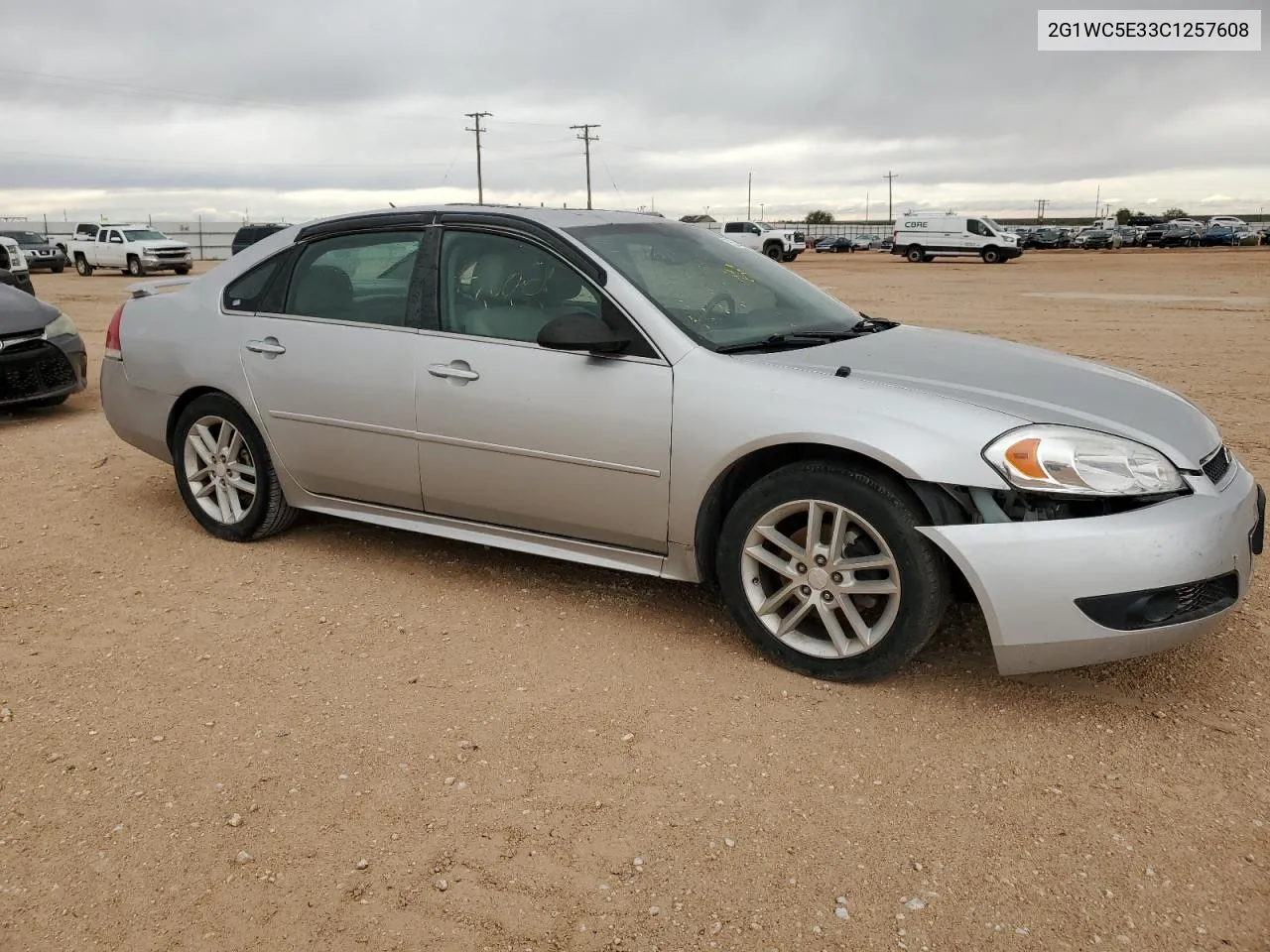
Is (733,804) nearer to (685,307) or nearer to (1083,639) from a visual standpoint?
(1083,639)

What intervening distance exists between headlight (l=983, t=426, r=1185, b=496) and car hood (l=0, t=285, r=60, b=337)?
24.1 feet

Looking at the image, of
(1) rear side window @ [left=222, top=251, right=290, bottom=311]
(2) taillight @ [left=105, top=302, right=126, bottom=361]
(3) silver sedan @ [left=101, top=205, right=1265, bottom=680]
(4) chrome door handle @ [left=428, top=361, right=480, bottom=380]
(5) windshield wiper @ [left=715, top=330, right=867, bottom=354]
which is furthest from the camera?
(2) taillight @ [left=105, top=302, right=126, bottom=361]

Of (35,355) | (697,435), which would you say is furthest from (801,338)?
(35,355)

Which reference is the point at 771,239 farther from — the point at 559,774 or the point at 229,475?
the point at 559,774

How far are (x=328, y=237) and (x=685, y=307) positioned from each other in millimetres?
1851

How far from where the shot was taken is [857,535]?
3586mm

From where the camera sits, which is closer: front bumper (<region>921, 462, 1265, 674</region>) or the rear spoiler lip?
front bumper (<region>921, 462, 1265, 674</region>)

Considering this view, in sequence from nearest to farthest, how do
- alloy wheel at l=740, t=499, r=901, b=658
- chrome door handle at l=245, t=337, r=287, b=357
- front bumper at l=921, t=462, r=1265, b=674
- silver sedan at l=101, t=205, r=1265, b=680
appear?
front bumper at l=921, t=462, r=1265, b=674 → silver sedan at l=101, t=205, r=1265, b=680 → alloy wheel at l=740, t=499, r=901, b=658 → chrome door handle at l=245, t=337, r=287, b=357

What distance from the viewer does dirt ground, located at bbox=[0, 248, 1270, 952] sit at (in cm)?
252

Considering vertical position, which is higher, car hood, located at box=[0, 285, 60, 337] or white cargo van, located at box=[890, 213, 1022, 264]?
white cargo van, located at box=[890, 213, 1022, 264]

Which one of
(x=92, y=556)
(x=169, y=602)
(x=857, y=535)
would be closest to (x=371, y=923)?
(x=857, y=535)

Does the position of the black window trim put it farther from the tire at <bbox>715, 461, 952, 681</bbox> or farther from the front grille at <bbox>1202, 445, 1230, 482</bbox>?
the front grille at <bbox>1202, 445, 1230, 482</bbox>

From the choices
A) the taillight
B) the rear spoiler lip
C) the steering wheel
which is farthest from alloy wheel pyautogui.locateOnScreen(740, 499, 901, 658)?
the taillight

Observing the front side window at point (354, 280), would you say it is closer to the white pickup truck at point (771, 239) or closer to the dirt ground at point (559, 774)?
the dirt ground at point (559, 774)
